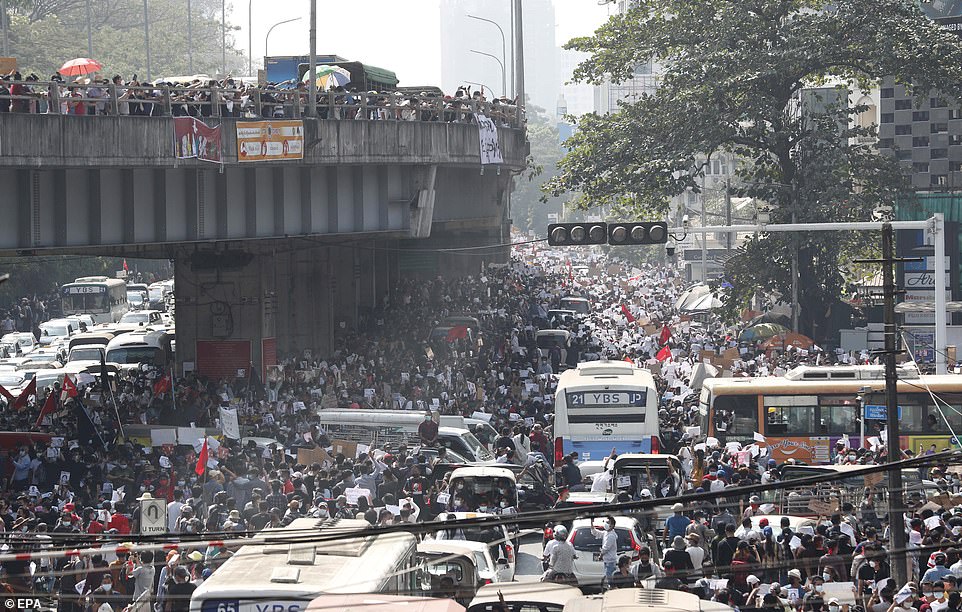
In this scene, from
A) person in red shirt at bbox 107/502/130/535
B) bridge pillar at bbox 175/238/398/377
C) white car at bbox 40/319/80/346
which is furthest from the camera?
white car at bbox 40/319/80/346

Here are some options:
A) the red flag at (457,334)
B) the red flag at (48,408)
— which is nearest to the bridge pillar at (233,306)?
the red flag at (457,334)

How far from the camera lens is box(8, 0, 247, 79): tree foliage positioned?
253 ft

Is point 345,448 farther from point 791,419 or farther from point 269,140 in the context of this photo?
point 791,419

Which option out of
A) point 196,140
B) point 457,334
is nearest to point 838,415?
point 196,140

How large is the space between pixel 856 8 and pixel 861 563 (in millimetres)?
29783

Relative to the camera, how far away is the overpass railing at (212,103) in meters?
24.6

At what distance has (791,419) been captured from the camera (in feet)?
86.1

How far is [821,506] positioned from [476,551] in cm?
573

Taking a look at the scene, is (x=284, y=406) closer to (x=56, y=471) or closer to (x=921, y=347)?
(x=56, y=471)

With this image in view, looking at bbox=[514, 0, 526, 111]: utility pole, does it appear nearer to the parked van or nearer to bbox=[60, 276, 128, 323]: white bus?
the parked van

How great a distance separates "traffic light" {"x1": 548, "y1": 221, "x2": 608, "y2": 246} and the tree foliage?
59268 millimetres

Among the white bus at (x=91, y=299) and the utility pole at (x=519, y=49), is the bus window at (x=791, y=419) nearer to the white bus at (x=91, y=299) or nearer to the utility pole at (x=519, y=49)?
the utility pole at (x=519, y=49)

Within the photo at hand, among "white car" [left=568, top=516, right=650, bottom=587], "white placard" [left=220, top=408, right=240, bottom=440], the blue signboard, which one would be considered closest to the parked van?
"white placard" [left=220, top=408, right=240, bottom=440]

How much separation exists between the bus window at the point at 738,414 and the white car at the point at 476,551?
35.1 ft
